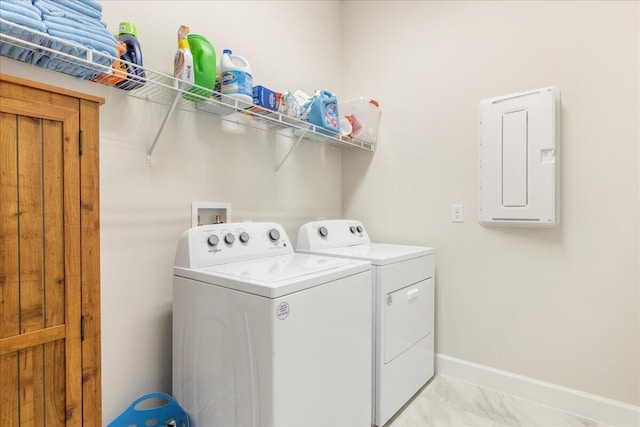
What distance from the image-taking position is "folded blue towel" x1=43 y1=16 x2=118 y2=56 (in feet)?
3.33

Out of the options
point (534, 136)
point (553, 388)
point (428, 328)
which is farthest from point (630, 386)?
point (534, 136)

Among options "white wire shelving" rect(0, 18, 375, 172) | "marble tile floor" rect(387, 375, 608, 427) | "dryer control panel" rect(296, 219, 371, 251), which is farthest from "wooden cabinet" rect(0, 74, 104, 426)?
"marble tile floor" rect(387, 375, 608, 427)

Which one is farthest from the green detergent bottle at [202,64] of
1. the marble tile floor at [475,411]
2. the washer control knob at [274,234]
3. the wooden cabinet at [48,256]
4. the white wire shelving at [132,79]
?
the marble tile floor at [475,411]

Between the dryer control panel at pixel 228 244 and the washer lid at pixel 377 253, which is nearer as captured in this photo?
the dryer control panel at pixel 228 244

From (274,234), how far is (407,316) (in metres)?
0.82

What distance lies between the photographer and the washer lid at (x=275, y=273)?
44.7 inches

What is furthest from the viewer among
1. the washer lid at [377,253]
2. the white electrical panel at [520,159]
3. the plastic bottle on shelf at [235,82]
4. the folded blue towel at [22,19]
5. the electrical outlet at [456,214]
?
the electrical outlet at [456,214]

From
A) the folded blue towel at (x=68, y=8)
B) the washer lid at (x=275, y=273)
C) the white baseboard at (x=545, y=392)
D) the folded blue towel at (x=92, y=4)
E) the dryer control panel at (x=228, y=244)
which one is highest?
the folded blue towel at (x=92, y=4)

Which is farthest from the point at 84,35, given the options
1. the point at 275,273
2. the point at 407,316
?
the point at 407,316

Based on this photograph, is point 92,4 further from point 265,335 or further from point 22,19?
point 265,335

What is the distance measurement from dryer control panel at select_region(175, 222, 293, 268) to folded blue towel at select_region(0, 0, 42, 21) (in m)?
0.82

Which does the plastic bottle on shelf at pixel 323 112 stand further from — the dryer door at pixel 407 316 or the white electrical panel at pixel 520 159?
the dryer door at pixel 407 316

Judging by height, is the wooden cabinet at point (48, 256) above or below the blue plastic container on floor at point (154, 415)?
above

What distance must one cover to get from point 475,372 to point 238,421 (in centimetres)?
152
